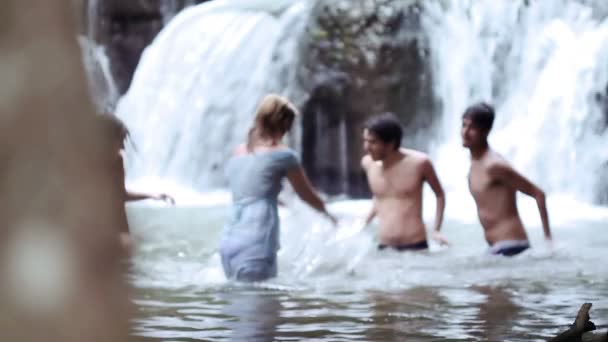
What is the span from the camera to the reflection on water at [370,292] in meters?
2.54

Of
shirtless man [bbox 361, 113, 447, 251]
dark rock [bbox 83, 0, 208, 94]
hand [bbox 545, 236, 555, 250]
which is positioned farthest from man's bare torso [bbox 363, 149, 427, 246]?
dark rock [bbox 83, 0, 208, 94]

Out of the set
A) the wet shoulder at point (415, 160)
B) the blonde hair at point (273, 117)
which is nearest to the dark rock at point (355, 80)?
the wet shoulder at point (415, 160)

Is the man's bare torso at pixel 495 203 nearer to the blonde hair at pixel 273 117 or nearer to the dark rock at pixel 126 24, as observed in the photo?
the blonde hair at pixel 273 117

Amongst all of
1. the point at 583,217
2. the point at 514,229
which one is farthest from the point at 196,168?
the point at 514,229

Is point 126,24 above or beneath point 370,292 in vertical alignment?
above

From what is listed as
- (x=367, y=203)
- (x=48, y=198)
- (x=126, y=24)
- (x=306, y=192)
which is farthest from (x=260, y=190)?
(x=126, y=24)

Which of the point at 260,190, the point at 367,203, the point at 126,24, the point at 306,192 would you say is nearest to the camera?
the point at 306,192

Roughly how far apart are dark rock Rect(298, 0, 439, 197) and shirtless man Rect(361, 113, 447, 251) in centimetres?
229

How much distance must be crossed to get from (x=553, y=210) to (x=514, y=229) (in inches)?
70.5

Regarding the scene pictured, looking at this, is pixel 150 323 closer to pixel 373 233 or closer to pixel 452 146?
pixel 373 233

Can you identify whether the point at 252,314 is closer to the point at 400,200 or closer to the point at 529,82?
the point at 400,200

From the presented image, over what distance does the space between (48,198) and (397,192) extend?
10.6 ft

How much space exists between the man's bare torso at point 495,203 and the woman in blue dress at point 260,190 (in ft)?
2.61

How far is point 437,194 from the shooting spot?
12.3 feet
